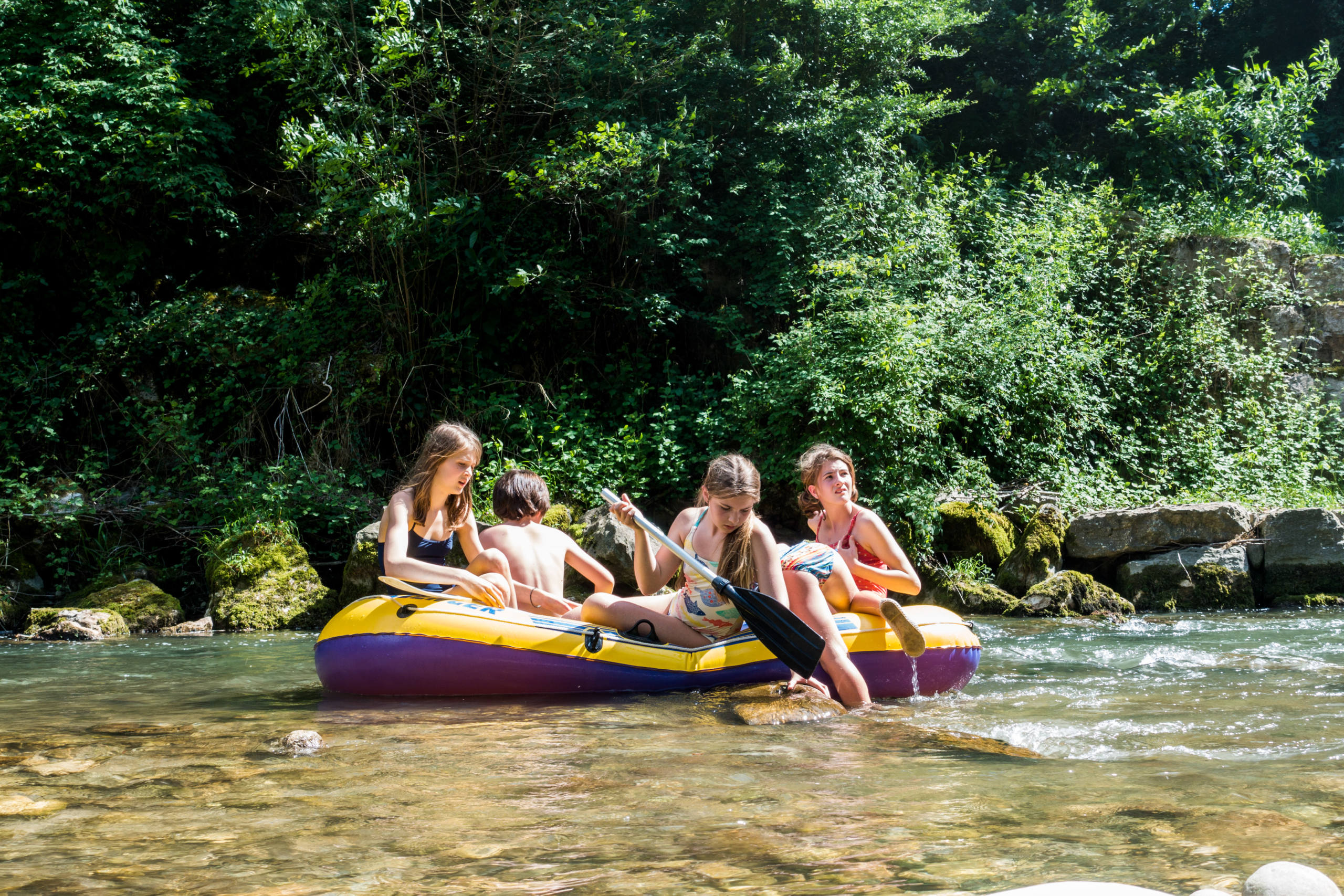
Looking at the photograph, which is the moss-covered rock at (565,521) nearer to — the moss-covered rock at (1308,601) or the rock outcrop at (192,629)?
the rock outcrop at (192,629)

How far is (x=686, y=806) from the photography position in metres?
2.71

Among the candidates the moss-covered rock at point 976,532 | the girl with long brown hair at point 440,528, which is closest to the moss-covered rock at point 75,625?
the girl with long brown hair at point 440,528

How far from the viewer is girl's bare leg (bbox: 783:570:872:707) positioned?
14.2 feet

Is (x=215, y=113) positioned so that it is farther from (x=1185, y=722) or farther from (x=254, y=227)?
(x=1185, y=722)

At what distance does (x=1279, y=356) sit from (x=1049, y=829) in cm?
1024

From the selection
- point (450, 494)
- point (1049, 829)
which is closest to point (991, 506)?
point (450, 494)

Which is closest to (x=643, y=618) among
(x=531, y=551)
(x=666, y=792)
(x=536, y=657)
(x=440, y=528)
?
(x=536, y=657)

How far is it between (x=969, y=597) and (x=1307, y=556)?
2.64m

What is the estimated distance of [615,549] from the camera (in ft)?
26.3

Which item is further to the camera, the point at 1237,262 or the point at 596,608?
the point at 1237,262

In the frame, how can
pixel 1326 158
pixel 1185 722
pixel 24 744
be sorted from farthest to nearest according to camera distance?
pixel 1326 158 → pixel 1185 722 → pixel 24 744

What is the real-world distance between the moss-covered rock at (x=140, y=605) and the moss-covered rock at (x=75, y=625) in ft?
0.44

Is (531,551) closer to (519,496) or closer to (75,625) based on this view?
(519,496)

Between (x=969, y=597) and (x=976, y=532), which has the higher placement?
(x=976, y=532)
